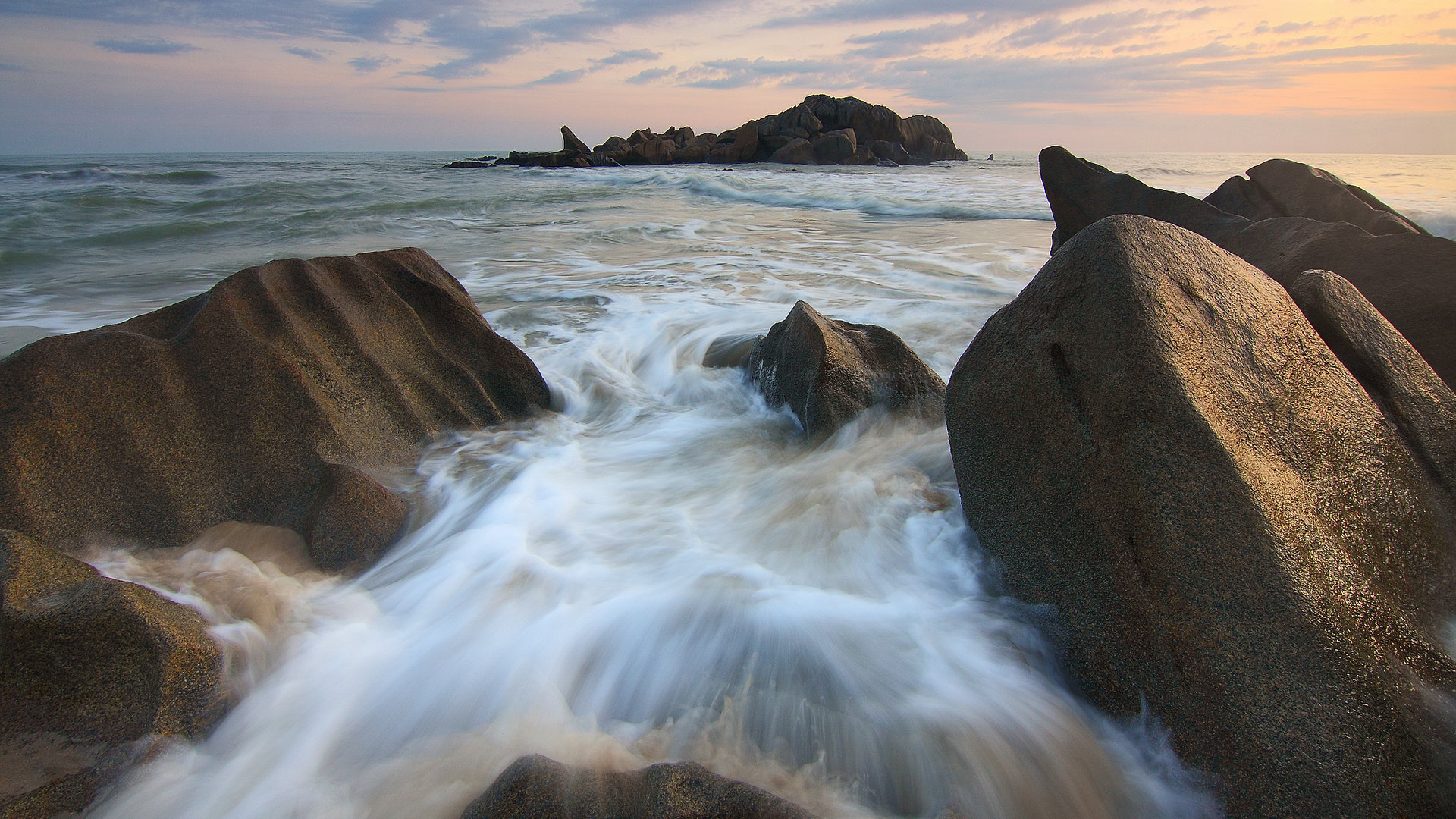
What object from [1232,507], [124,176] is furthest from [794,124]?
[1232,507]

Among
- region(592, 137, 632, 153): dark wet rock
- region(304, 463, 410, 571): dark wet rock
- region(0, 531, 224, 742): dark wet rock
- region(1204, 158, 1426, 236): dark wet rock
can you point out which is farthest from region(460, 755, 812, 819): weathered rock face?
region(592, 137, 632, 153): dark wet rock

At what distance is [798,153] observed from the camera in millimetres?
40875

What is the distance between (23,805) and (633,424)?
281cm

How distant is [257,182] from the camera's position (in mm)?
20000

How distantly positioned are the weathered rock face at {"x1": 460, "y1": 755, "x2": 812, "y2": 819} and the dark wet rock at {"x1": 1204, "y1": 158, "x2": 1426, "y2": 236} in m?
5.19

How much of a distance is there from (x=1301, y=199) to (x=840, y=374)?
441 centimetres

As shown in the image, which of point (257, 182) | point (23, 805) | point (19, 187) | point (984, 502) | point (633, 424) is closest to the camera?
point (23, 805)

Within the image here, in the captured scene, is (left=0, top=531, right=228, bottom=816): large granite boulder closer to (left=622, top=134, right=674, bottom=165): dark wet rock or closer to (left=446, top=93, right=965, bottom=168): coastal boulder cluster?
(left=446, top=93, right=965, bottom=168): coastal boulder cluster

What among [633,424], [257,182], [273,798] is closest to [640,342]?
[633,424]

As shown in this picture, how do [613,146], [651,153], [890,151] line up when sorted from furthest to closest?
[613,146]
[651,153]
[890,151]

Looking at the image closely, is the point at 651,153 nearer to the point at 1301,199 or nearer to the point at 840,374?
the point at 1301,199

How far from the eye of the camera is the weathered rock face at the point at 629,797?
4.35ft

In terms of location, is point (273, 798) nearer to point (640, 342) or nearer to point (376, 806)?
point (376, 806)

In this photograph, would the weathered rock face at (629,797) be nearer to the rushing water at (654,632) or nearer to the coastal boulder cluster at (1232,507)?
the rushing water at (654,632)
